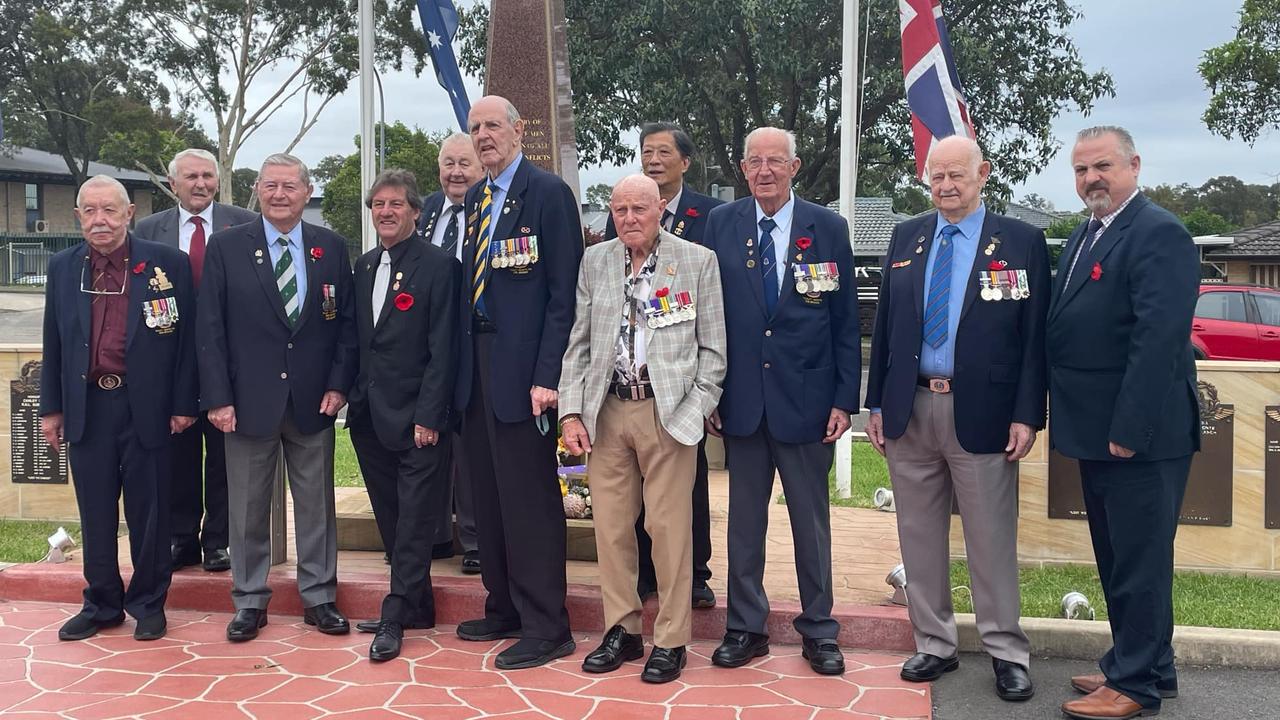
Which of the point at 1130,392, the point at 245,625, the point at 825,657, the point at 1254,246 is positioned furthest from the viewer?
the point at 1254,246

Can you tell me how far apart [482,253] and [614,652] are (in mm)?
1722

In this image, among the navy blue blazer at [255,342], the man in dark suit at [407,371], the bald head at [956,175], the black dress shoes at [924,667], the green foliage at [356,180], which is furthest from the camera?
the green foliage at [356,180]

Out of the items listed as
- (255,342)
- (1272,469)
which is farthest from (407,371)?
(1272,469)

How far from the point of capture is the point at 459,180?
5832 mm

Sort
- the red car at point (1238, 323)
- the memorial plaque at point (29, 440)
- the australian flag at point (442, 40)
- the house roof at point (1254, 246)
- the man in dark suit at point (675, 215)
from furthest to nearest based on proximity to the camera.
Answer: the house roof at point (1254, 246)
the red car at point (1238, 323)
the australian flag at point (442, 40)
the memorial plaque at point (29, 440)
the man in dark suit at point (675, 215)

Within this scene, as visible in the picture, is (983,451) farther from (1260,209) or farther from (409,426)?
(1260,209)

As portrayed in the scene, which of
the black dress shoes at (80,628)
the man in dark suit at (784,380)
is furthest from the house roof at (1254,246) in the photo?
the black dress shoes at (80,628)

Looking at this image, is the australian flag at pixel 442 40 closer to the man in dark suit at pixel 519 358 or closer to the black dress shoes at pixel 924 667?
the man in dark suit at pixel 519 358

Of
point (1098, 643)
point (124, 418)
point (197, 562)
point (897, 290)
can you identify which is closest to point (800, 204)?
point (897, 290)

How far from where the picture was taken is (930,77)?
7363 millimetres

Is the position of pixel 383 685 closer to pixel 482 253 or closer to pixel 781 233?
pixel 482 253

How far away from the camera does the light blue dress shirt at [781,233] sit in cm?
464

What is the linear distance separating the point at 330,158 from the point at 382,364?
54677mm

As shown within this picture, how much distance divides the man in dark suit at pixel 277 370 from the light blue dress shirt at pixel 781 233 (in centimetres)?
189
